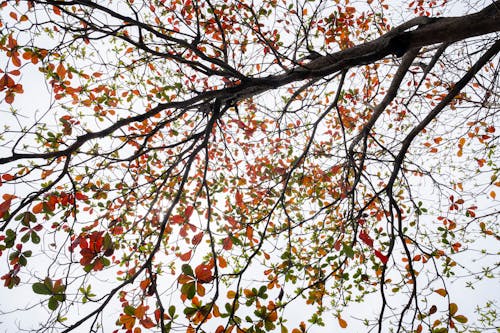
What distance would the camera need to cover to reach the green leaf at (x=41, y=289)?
4.69 ft

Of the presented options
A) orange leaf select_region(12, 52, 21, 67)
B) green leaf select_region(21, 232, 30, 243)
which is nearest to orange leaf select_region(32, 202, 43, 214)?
green leaf select_region(21, 232, 30, 243)

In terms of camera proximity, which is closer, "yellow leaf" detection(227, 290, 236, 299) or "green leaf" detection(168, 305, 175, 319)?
"green leaf" detection(168, 305, 175, 319)

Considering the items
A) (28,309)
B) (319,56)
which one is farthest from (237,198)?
(28,309)

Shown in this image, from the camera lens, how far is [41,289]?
145cm

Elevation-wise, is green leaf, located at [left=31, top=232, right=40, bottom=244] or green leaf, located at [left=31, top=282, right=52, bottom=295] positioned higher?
green leaf, located at [left=31, top=232, right=40, bottom=244]

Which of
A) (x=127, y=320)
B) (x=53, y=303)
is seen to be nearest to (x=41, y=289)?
(x=53, y=303)

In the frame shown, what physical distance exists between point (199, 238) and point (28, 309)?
144 cm

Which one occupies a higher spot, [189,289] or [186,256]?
[186,256]

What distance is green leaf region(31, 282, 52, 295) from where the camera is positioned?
4.69ft

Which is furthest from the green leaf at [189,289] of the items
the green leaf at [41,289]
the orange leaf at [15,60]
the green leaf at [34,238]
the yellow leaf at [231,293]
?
the orange leaf at [15,60]

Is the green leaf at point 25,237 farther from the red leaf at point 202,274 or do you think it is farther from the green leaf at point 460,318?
the green leaf at point 460,318

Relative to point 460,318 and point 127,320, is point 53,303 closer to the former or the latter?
point 127,320

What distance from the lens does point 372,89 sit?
15.6 feet

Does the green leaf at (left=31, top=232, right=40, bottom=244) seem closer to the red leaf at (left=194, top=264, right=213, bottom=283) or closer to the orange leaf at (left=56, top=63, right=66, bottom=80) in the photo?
the red leaf at (left=194, top=264, right=213, bottom=283)
